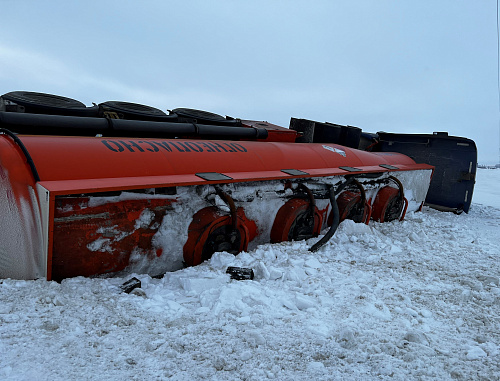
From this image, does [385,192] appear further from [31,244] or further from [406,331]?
[31,244]

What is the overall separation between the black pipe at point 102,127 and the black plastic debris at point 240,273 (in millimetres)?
1690

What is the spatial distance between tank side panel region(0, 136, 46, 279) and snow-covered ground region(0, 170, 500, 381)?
0.13m

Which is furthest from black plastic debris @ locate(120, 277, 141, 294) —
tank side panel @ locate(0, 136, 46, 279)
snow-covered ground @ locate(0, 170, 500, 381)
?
tank side panel @ locate(0, 136, 46, 279)

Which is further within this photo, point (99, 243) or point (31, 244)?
point (99, 243)

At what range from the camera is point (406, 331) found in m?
2.04

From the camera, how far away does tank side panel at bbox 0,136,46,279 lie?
2.09 metres

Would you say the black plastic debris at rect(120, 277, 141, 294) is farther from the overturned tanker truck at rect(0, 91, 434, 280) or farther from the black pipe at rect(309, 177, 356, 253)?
the black pipe at rect(309, 177, 356, 253)

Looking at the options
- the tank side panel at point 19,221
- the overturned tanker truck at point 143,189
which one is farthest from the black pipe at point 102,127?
the tank side panel at point 19,221

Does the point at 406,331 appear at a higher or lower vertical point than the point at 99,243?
lower

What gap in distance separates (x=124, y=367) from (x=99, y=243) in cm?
99

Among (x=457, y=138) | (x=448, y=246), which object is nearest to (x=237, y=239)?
(x=448, y=246)

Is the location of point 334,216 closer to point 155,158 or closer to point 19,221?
point 155,158

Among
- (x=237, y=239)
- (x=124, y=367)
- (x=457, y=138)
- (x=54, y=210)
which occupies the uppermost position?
(x=457, y=138)

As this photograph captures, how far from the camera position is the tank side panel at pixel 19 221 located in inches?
82.4
